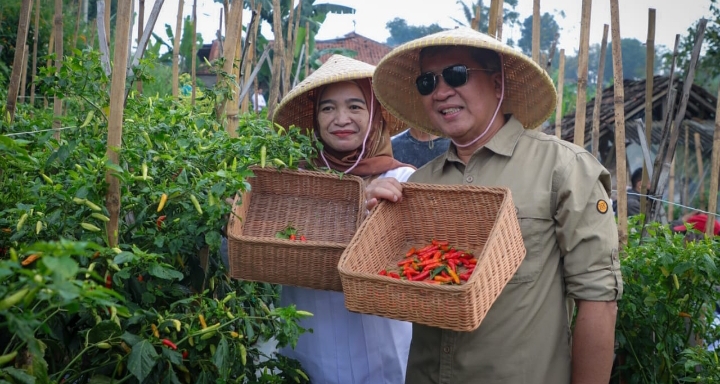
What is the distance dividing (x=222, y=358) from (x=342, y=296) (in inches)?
28.7

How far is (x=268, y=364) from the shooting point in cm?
219

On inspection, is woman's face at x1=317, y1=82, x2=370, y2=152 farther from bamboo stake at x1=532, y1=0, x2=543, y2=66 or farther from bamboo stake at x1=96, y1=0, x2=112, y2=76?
bamboo stake at x1=532, y1=0, x2=543, y2=66

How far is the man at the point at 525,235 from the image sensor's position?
1985 millimetres

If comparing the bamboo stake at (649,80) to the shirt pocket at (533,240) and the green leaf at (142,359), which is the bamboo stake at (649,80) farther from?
the green leaf at (142,359)

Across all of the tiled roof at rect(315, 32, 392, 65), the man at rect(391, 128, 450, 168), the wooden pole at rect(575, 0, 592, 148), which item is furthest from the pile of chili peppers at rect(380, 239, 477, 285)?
the tiled roof at rect(315, 32, 392, 65)

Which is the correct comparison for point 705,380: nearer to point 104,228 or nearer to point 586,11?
point 586,11

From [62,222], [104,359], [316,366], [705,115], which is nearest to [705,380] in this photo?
[316,366]

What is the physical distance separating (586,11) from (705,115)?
918cm

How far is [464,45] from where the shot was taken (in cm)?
220

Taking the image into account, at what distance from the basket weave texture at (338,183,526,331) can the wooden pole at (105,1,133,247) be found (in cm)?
58

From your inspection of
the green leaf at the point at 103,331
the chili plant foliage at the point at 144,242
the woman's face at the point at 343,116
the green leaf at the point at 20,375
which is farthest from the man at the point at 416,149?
the green leaf at the point at 20,375

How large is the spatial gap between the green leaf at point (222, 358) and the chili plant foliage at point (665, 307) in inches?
58.3

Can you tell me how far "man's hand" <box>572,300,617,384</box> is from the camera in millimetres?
1987

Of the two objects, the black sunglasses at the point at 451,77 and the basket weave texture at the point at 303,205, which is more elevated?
the black sunglasses at the point at 451,77
